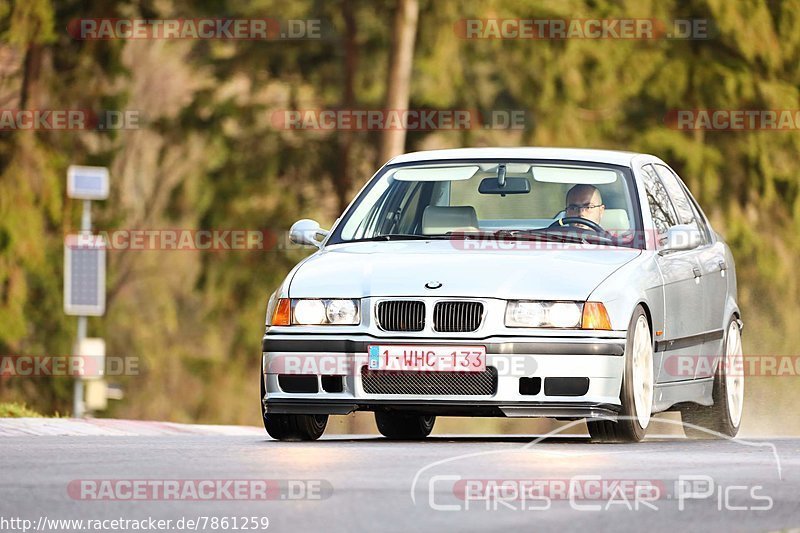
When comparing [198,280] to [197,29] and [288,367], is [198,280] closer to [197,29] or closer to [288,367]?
[197,29]

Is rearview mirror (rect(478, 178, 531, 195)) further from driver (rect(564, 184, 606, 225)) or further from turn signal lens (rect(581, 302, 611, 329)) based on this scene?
turn signal lens (rect(581, 302, 611, 329))

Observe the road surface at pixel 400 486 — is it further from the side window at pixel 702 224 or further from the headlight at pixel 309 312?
the side window at pixel 702 224

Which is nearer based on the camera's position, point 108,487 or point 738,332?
point 108,487

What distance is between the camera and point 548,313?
9.97 m

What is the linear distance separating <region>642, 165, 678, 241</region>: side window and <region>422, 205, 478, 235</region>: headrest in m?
1.10

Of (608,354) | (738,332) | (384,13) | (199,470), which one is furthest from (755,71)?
(199,470)

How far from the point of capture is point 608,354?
32.5 feet

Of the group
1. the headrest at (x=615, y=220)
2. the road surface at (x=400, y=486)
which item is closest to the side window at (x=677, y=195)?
the headrest at (x=615, y=220)

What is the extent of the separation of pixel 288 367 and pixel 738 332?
12.2 ft

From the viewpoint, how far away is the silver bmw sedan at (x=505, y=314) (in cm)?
988

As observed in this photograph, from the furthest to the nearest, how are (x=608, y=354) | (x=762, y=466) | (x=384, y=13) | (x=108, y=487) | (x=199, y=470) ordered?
1. (x=384, y=13)
2. (x=608, y=354)
3. (x=762, y=466)
4. (x=199, y=470)
5. (x=108, y=487)

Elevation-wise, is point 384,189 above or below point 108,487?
above

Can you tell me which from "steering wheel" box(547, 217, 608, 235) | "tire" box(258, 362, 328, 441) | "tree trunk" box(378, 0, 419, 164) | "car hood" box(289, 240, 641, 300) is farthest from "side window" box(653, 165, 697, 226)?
"tree trunk" box(378, 0, 419, 164)

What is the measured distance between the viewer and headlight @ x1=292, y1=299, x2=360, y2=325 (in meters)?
10.1
